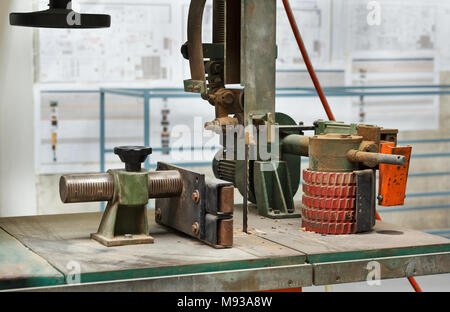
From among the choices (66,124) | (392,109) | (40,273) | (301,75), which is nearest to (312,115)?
(301,75)

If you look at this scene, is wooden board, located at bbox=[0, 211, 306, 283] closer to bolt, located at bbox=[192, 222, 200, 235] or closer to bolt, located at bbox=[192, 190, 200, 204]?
bolt, located at bbox=[192, 222, 200, 235]

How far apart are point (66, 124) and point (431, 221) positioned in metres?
3.39

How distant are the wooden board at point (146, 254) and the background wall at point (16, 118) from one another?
185 centimetres

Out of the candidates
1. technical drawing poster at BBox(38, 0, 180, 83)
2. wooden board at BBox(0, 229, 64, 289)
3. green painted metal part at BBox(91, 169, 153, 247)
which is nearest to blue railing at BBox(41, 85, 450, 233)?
technical drawing poster at BBox(38, 0, 180, 83)

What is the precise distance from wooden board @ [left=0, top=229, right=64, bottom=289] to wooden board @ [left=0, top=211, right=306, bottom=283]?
4cm

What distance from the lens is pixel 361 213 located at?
116 inches

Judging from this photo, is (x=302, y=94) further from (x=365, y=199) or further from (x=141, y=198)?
(x=141, y=198)

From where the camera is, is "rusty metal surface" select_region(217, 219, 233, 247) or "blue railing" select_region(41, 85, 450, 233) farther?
"blue railing" select_region(41, 85, 450, 233)

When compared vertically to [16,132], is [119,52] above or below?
above

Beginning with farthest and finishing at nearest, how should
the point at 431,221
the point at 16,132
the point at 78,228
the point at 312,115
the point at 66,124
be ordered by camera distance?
the point at 431,221 → the point at 312,115 → the point at 66,124 → the point at 16,132 → the point at 78,228

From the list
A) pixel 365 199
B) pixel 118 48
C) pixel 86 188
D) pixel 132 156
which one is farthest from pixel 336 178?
pixel 118 48

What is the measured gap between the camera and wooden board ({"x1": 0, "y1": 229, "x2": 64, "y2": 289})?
2.34 metres

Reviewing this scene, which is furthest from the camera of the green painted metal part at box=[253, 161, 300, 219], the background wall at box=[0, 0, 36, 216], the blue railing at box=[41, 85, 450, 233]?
the blue railing at box=[41, 85, 450, 233]

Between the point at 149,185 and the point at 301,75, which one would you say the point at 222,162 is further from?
the point at 301,75
